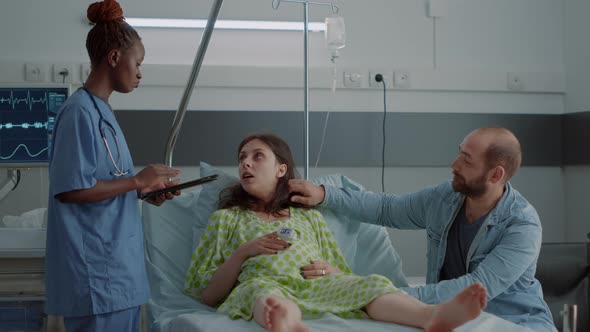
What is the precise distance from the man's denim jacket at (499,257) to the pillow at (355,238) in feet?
0.60

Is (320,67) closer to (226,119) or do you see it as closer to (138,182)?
(226,119)

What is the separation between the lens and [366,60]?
4012 mm

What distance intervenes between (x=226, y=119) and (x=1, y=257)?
1560 millimetres

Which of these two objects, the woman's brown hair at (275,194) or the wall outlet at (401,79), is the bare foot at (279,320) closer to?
the woman's brown hair at (275,194)

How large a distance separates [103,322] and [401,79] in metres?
2.31

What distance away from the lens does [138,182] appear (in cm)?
213

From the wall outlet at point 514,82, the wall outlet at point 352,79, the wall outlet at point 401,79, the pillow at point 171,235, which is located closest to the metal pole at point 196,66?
the pillow at point 171,235

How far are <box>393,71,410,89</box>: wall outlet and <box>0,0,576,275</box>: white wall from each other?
2cm

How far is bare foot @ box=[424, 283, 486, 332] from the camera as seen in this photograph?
1908mm

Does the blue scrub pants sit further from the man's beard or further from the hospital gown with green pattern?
the man's beard

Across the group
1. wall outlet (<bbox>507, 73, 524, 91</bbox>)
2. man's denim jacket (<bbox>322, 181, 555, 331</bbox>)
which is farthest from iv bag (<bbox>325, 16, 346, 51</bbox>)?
man's denim jacket (<bbox>322, 181, 555, 331</bbox>)

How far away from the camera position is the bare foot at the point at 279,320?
194 centimetres

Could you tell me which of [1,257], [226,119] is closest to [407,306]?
[1,257]

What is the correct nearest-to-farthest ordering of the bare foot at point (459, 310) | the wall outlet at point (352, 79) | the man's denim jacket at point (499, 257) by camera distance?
the bare foot at point (459, 310) → the man's denim jacket at point (499, 257) → the wall outlet at point (352, 79)
